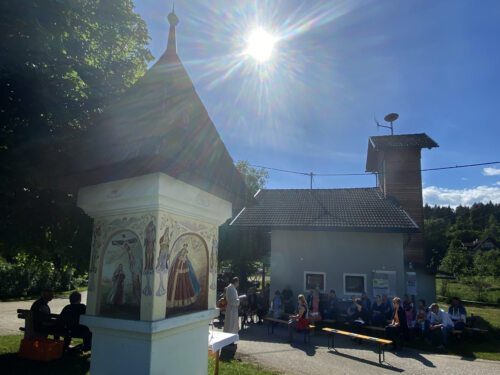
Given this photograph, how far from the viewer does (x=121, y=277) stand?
3797mm

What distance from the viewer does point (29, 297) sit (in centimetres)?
2167

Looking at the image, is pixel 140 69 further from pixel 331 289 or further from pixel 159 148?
pixel 331 289

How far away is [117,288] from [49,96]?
2618mm

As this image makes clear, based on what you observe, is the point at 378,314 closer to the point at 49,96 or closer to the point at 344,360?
the point at 344,360

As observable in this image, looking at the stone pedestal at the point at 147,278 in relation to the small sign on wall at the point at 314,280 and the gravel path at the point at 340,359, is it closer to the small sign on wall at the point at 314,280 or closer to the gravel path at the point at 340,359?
the gravel path at the point at 340,359

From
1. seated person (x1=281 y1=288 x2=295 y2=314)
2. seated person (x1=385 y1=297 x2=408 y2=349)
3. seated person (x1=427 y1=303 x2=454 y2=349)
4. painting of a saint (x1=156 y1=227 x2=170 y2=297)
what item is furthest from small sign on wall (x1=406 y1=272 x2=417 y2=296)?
painting of a saint (x1=156 y1=227 x2=170 y2=297)

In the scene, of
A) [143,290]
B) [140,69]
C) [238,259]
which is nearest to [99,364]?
[143,290]

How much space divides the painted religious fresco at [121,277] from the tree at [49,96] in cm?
113

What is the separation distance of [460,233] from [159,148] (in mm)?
86620

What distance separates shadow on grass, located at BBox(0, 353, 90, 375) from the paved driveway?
11.8ft

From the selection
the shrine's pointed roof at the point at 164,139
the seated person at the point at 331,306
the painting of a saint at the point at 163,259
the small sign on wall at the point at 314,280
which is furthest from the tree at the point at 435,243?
the painting of a saint at the point at 163,259

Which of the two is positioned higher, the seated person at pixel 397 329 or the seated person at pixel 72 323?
the seated person at pixel 72 323

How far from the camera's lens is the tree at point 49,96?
4379 millimetres

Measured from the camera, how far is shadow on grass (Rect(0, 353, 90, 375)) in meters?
6.33
